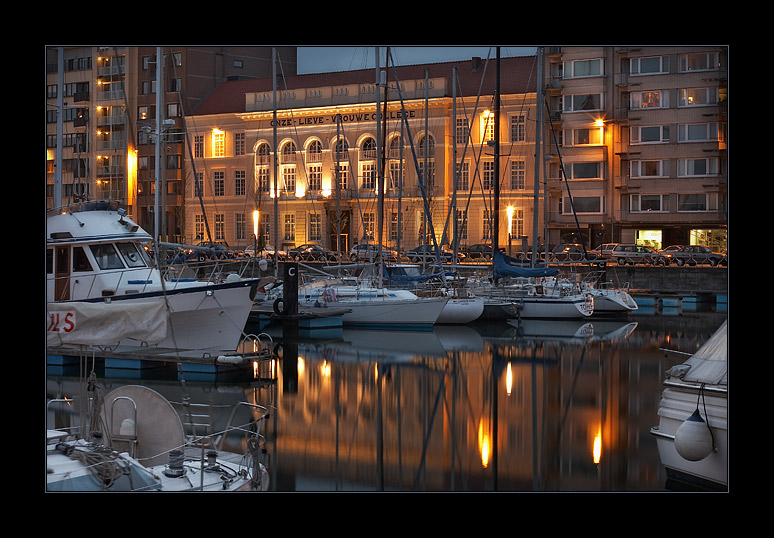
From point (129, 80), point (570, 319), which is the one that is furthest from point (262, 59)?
point (570, 319)

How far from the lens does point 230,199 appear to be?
81.4 m

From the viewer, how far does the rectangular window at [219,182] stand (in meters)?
82.0

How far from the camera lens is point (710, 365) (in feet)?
43.0

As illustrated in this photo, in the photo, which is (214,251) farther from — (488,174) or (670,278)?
(488,174)

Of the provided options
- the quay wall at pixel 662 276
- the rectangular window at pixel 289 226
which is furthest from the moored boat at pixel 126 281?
the rectangular window at pixel 289 226

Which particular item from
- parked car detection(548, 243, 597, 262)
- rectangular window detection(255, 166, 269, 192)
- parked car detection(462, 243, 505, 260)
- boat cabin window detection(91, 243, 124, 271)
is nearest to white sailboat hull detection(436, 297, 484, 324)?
boat cabin window detection(91, 243, 124, 271)

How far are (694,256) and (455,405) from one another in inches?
1488

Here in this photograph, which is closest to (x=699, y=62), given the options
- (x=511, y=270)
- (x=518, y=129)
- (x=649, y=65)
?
(x=649, y=65)

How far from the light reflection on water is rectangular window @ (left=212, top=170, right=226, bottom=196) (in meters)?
46.3

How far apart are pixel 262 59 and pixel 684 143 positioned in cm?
3943

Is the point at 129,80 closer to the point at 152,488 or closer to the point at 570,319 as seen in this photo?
the point at 570,319

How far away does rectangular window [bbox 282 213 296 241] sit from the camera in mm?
78062

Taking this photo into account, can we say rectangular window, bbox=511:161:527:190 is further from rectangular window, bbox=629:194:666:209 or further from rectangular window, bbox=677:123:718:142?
rectangular window, bbox=677:123:718:142

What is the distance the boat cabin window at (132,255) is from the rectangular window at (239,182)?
2106 inches
